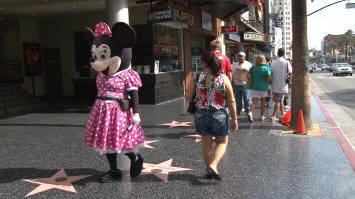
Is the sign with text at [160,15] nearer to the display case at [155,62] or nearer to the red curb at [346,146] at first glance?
the display case at [155,62]

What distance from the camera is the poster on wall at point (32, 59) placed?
14.9 m

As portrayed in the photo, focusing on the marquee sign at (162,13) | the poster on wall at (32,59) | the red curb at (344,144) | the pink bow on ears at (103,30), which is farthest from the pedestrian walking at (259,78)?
the poster on wall at (32,59)

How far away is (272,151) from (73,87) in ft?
38.7

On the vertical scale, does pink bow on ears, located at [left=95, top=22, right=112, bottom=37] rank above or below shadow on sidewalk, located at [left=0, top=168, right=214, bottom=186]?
above

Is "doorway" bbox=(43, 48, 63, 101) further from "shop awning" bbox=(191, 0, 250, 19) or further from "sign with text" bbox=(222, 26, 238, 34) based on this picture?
"sign with text" bbox=(222, 26, 238, 34)

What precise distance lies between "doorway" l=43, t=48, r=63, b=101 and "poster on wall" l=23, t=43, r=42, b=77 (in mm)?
315

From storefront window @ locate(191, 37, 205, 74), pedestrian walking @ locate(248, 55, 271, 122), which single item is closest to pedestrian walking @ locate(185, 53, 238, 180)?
pedestrian walking @ locate(248, 55, 271, 122)

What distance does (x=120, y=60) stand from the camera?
4215 millimetres

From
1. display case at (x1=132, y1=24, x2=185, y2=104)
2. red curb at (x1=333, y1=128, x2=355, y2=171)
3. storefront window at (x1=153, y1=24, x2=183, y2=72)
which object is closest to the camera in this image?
red curb at (x1=333, y1=128, x2=355, y2=171)

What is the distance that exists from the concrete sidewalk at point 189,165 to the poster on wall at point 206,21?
30.5ft

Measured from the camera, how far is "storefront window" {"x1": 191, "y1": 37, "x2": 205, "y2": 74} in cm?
1722

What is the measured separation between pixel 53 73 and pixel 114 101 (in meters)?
12.7

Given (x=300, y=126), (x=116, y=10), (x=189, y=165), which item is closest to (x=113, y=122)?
(x=189, y=165)

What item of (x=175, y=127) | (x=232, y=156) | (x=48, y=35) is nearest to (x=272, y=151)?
(x=232, y=156)
